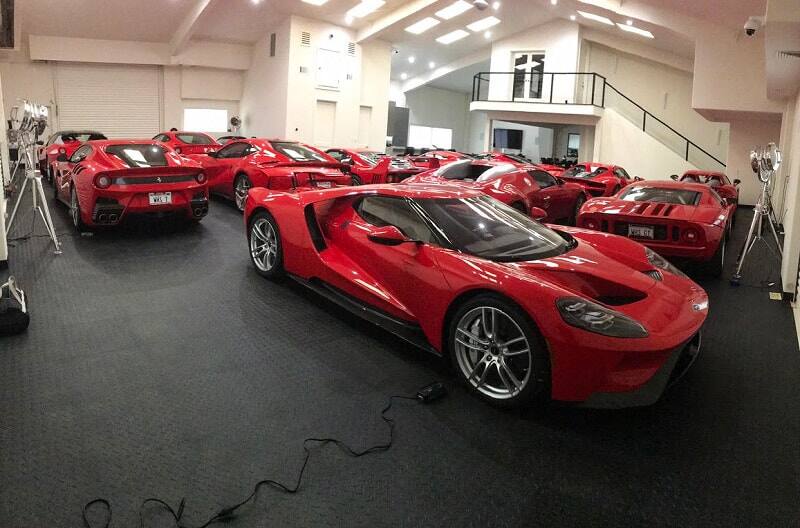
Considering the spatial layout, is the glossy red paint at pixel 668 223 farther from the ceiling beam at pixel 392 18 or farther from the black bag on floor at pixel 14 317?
the ceiling beam at pixel 392 18

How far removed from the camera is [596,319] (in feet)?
9.47

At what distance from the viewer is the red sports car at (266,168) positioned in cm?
820

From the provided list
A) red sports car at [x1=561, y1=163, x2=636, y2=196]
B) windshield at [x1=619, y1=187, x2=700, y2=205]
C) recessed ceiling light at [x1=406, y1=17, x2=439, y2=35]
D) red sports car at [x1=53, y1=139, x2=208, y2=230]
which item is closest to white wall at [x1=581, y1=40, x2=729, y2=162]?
recessed ceiling light at [x1=406, y1=17, x2=439, y2=35]

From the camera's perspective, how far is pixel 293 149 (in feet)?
30.5

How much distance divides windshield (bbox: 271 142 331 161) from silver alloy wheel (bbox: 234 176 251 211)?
2.37 ft

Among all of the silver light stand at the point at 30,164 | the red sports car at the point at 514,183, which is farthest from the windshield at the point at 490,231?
the silver light stand at the point at 30,164

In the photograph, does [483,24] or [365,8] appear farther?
[483,24]

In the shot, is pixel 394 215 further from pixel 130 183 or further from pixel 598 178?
pixel 598 178

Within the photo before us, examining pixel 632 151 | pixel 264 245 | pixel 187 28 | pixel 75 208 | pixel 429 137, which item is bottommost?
pixel 264 245

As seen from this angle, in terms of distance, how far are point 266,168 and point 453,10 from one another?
13587mm

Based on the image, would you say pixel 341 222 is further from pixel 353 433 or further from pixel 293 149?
pixel 293 149

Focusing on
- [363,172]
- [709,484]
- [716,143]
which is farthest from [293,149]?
[716,143]

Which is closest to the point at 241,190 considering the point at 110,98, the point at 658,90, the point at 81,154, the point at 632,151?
the point at 81,154

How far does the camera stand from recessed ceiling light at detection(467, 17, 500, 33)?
818 inches
